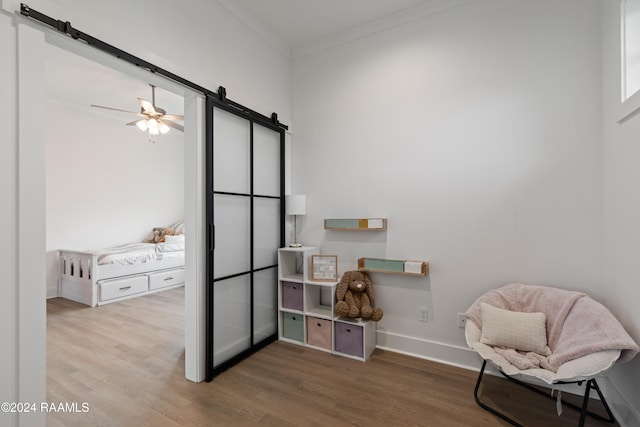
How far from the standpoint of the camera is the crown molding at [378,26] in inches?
97.3

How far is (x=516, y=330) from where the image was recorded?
75.6 inches

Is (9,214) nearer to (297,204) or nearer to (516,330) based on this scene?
(297,204)

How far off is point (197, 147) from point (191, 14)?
95cm

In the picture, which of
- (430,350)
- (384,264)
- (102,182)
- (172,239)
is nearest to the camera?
(430,350)

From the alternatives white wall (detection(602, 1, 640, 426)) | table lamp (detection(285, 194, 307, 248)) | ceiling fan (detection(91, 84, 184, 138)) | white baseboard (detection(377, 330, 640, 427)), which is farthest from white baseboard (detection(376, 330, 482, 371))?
ceiling fan (detection(91, 84, 184, 138))

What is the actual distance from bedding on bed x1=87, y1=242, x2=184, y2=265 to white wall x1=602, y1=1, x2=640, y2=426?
529 centimetres

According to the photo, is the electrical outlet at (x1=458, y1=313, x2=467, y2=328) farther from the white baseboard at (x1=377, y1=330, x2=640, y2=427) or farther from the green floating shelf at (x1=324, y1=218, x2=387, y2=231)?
the green floating shelf at (x1=324, y1=218, x2=387, y2=231)

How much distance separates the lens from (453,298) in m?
2.43

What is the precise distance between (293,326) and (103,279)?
2960 millimetres

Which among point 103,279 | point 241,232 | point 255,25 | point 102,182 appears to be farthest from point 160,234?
point 255,25

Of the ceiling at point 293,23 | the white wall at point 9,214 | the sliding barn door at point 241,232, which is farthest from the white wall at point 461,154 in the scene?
the white wall at point 9,214

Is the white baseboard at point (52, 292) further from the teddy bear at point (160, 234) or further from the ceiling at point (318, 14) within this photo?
the ceiling at point (318, 14)

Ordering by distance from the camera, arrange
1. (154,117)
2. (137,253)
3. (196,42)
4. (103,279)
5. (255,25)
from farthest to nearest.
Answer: (137,253), (103,279), (154,117), (255,25), (196,42)

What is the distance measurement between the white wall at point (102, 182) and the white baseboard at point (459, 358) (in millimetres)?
4873
